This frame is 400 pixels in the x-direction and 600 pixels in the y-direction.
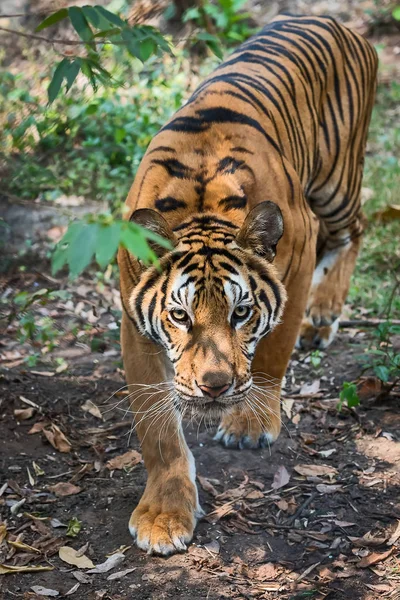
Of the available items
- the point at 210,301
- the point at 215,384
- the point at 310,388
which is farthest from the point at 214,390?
the point at 310,388

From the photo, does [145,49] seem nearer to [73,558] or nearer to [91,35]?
[91,35]

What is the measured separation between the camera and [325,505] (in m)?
3.54

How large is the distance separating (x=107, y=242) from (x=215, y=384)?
1474mm

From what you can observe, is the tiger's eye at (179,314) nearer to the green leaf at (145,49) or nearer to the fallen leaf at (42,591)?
the green leaf at (145,49)

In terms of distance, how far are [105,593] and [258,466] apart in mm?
1078

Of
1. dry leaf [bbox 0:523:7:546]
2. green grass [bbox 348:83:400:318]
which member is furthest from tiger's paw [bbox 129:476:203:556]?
green grass [bbox 348:83:400:318]

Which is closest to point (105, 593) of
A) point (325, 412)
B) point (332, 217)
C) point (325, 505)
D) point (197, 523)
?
point (197, 523)

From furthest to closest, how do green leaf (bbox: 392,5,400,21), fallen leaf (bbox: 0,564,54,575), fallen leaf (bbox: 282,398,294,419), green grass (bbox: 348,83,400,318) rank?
green leaf (bbox: 392,5,400,21), green grass (bbox: 348,83,400,318), fallen leaf (bbox: 282,398,294,419), fallen leaf (bbox: 0,564,54,575)

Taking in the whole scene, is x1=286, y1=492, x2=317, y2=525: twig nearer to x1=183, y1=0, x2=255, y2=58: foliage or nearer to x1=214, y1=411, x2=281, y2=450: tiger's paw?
x1=214, y1=411, x2=281, y2=450: tiger's paw

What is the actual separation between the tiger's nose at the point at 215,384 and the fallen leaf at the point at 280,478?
0.88 m

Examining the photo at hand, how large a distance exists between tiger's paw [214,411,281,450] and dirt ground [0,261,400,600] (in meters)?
0.05

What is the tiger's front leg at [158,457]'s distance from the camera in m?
3.25

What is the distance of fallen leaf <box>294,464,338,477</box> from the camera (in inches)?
148

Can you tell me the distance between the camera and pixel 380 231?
20.6ft
